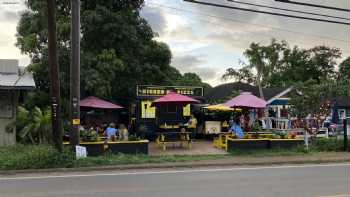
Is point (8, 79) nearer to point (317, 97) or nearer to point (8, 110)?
point (8, 110)

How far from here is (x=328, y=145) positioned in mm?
22047

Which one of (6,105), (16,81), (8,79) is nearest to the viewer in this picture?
(16,81)

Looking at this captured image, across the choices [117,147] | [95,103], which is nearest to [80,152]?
[117,147]

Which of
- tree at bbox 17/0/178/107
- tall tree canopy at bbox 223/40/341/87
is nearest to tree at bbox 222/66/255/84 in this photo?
tall tree canopy at bbox 223/40/341/87

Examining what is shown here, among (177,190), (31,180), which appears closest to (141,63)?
(31,180)

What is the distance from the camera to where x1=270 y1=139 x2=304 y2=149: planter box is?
21.1m

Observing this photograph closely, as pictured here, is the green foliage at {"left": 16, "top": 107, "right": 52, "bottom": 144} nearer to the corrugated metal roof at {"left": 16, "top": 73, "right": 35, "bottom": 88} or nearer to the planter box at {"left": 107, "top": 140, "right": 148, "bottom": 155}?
the corrugated metal roof at {"left": 16, "top": 73, "right": 35, "bottom": 88}

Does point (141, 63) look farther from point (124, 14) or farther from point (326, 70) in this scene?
point (326, 70)

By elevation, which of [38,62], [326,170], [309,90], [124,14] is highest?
[124,14]

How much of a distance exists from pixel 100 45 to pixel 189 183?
48.3 ft

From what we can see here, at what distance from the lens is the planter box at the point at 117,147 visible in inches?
730

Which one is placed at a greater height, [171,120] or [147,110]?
[147,110]

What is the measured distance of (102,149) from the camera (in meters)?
18.7

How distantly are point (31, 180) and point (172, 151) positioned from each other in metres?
8.21
